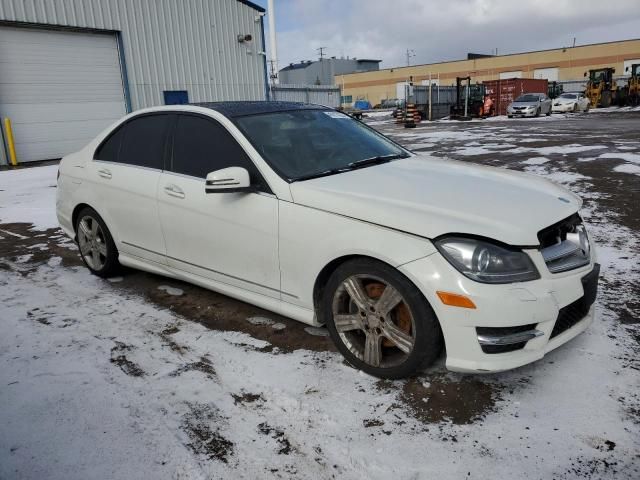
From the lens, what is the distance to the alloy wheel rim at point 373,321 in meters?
2.68

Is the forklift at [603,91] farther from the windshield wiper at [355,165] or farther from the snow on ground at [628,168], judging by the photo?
the windshield wiper at [355,165]

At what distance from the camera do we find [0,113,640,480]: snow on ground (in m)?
2.20

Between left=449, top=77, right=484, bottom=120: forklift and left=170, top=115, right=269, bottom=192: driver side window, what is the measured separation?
1179 inches

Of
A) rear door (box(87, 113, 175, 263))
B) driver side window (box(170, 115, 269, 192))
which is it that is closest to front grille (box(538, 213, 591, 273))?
driver side window (box(170, 115, 269, 192))

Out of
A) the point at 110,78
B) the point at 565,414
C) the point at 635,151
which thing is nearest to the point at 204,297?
the point at 565,414

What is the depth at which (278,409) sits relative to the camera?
2598 millimetres

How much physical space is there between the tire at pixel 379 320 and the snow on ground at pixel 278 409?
5.0 inches

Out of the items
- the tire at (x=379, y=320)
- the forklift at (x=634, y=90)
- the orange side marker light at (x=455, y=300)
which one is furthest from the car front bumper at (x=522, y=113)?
the orange side marker light at (x=455, y=300)

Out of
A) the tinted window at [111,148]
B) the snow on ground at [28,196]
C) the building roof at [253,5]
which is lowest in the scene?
the snow on ground at [28,196]

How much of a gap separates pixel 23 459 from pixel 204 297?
196cm

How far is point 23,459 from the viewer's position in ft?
7.51

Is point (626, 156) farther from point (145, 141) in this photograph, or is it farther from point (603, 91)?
point (603, 91)

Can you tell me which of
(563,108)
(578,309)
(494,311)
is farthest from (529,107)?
(494,311)

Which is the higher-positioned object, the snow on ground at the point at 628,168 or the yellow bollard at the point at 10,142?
the yellow bollard at the point at 10,142
